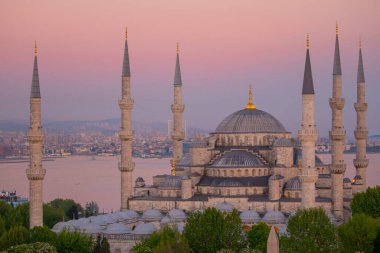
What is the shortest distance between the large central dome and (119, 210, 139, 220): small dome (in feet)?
21.2

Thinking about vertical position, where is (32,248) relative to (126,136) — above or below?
below

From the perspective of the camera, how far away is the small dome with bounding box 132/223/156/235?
35062mm

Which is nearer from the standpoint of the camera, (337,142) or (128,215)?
(128,215)

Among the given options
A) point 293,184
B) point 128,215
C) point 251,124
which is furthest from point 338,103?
point 128,215

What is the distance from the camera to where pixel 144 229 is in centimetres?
3522

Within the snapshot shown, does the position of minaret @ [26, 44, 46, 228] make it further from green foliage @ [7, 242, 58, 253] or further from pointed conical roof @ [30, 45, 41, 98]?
green foliage @ [7, 242, 58, 253]

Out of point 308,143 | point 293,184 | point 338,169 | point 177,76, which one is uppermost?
point 177,76

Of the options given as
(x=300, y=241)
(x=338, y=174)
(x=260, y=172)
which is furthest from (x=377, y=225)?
(x=260, y=172)

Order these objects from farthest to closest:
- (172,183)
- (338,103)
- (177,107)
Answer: (177,107) → (172,183) → (338,103)

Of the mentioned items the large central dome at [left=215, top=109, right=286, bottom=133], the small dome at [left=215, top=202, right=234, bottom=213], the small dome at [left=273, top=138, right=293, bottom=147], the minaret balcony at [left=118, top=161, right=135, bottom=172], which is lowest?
the small dome at [left=215, top=202, right=234, bottom=213]

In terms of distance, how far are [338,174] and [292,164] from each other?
3.38 metres

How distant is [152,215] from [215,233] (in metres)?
8.49

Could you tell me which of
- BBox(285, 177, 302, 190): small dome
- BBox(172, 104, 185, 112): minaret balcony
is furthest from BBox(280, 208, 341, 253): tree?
BBox(172, 104, 185, 112): minaret balcony

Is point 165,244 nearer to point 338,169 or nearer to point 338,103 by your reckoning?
point 338,169
